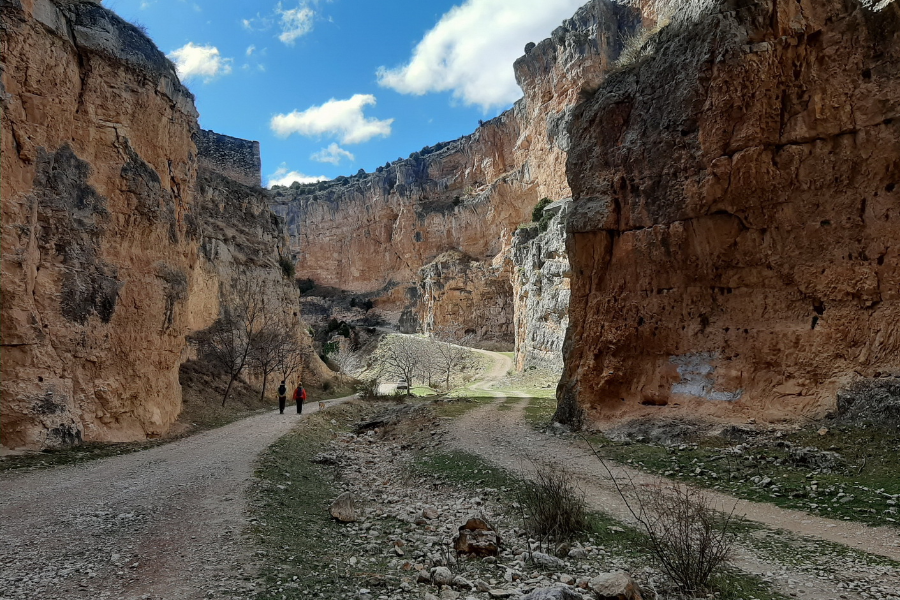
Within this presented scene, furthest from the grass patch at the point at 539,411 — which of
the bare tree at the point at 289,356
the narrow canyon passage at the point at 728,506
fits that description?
the bare tree at the point at 289,356

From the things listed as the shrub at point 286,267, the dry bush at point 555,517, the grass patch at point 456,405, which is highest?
the shrub at point 286,267

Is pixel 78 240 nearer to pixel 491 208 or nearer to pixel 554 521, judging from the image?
pixel 554 521

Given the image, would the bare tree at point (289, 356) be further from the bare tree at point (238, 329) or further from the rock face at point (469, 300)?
the rock face at point (469, 300)

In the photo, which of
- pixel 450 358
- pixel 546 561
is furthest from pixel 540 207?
pixel 546 561

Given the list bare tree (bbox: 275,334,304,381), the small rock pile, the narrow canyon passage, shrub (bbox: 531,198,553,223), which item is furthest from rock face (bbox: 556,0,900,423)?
shrub (bbox: 531,198,553,223)

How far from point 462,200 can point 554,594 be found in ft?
232

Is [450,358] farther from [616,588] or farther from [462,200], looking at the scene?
[616,588]

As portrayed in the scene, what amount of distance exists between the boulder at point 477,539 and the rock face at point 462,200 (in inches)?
1523

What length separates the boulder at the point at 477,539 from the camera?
247 inches

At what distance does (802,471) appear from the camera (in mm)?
8438

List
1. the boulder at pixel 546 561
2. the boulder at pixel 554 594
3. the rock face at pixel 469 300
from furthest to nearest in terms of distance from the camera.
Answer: the rock face at pixel 469 300, the boulder at pixel 546 561, the boulder at pixel 554 594

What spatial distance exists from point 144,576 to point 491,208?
63.7 meters

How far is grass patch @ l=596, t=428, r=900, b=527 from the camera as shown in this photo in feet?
22.9

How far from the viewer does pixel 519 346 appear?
42938 millimetres
